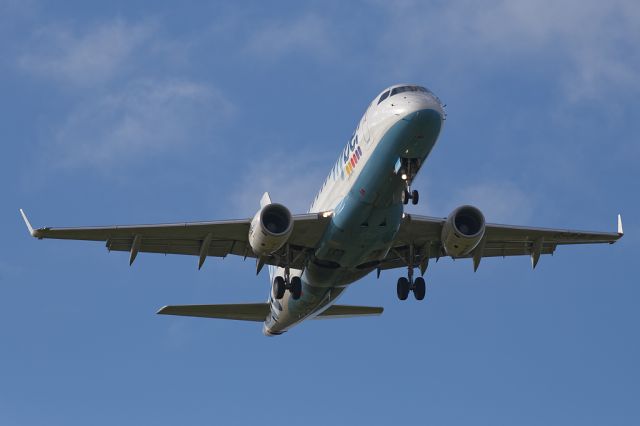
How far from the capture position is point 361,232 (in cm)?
3622

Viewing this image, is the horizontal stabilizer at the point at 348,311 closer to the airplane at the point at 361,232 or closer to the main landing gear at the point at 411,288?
the airplane at the point at 361,232

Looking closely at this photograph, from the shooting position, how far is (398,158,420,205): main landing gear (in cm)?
3466

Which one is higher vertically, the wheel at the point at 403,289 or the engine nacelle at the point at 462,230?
the engine nacelle at the point at 462,230

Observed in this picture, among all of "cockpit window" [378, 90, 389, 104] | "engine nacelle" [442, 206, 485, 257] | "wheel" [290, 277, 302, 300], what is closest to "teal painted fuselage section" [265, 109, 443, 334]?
"wheel" [290, 277, 302, 300]

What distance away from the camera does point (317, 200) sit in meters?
39.5

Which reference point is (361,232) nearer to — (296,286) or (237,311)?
(296,286)

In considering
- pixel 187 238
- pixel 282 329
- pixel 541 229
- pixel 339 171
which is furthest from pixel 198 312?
pixel 541 229

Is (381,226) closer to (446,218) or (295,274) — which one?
(446,218)

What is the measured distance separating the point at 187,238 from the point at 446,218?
862 cm

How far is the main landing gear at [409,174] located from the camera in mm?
34656

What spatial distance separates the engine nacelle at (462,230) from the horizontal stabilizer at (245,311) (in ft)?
32.1

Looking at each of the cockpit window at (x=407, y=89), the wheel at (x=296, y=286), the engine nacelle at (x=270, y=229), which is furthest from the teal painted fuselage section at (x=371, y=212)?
the engine nacelle at (x=270, y=229)

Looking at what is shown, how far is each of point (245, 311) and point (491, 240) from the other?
1015 cm

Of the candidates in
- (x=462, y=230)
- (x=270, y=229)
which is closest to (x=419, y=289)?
(x=462, y=230)
